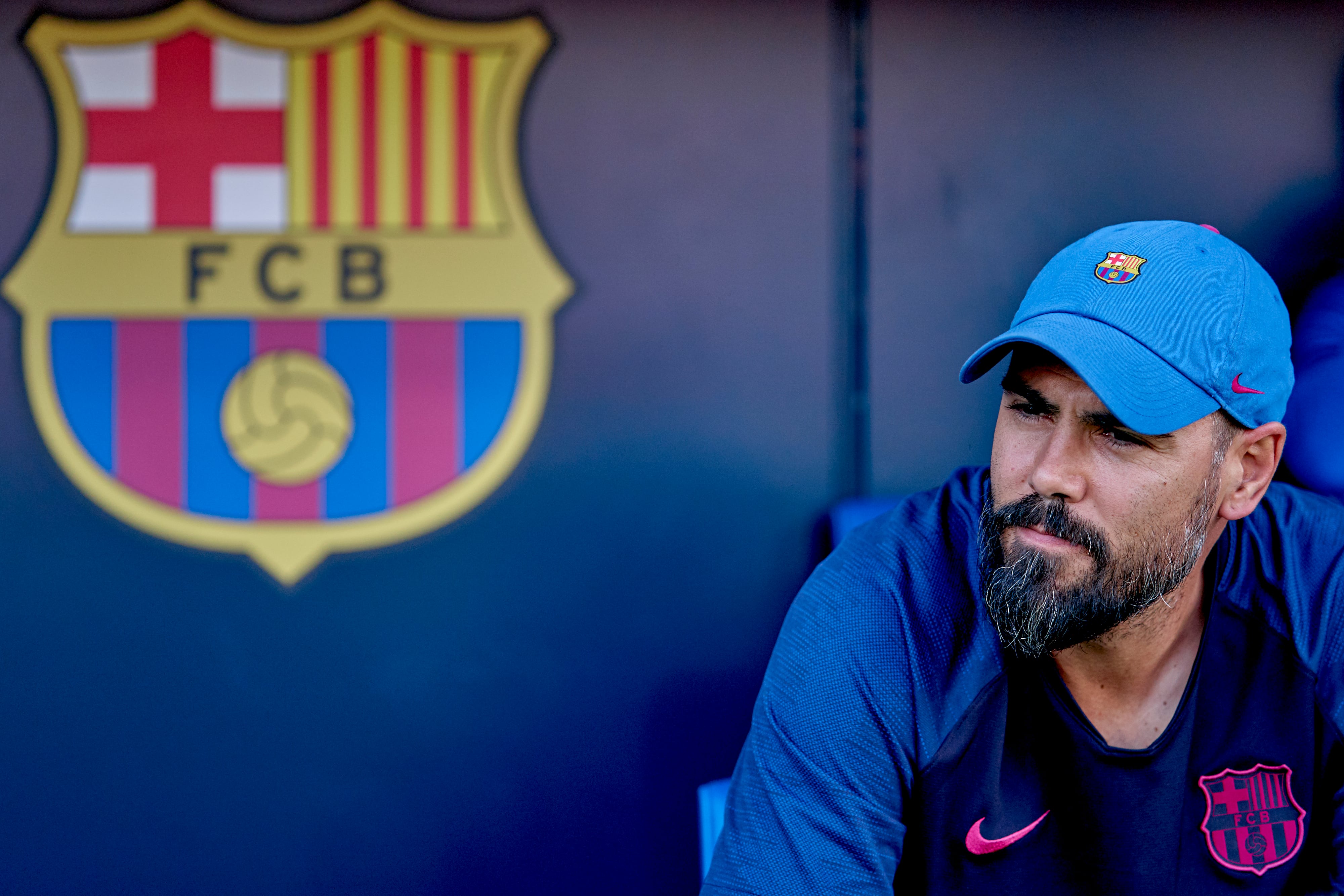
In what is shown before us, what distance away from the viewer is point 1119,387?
0.98 meters

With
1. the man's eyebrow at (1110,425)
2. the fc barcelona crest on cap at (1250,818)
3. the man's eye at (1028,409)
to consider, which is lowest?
the fc barcelona crest on cap at (1250,818)

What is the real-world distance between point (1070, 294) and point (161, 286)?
117cm

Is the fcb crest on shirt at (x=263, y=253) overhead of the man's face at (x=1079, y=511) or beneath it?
overhead

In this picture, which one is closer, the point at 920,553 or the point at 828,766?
the point at 828,766

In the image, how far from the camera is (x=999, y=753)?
1.04 metres

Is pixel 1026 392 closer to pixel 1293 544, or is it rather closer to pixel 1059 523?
pixel 1059 523

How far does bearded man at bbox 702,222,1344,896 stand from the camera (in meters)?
1.01

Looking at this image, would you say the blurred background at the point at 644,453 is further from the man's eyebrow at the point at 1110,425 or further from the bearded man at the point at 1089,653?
the man's eyebrow at the point at 1110,425

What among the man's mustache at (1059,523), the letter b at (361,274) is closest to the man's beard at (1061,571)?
the man's mustache at (1059,523)

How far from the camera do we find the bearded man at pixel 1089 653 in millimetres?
1006

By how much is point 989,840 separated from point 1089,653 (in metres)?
0.23

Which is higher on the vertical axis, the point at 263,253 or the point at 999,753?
the point at 263,253

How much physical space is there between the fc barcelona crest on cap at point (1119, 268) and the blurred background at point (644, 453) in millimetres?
463

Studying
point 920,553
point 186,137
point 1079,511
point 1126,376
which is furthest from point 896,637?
point 186,137
